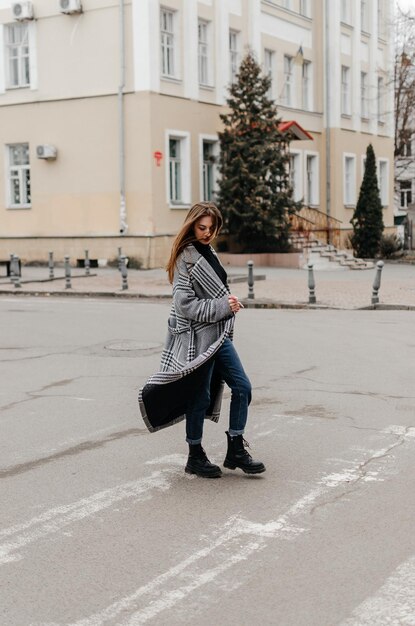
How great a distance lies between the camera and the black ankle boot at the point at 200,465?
6473mm

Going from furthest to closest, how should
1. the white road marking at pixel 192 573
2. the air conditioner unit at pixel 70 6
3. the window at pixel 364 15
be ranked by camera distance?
the window at pixel 364 15
the air conditioner unit at pixel 70 6
the white road marking at pixel 192 573

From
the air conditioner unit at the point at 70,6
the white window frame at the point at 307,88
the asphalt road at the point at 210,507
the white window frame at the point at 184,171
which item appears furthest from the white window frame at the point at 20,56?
the asphalt road at the point at 210,507

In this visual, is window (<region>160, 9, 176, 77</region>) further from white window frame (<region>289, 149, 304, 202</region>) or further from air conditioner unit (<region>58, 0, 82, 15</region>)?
white window frame (<region>289, 149, 304, 202</region>)

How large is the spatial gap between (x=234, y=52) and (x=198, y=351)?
1190 inches

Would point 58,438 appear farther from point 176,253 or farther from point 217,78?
point 217,78

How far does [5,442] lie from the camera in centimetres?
757

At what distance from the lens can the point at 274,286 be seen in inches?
958

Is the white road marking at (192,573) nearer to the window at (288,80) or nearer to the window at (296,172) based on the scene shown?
the window at (296,172)

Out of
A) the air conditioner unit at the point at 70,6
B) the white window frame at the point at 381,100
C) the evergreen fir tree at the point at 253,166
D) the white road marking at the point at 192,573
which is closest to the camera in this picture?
the white road marking at the point at 192,573

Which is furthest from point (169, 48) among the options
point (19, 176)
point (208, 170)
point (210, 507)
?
point (210, 507)

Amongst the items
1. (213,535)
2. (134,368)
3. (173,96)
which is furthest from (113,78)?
(213,535)

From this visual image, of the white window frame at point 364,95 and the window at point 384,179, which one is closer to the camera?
the white window frame at point 364,95

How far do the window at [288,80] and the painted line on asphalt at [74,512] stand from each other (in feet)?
110

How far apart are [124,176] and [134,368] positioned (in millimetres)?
20439
